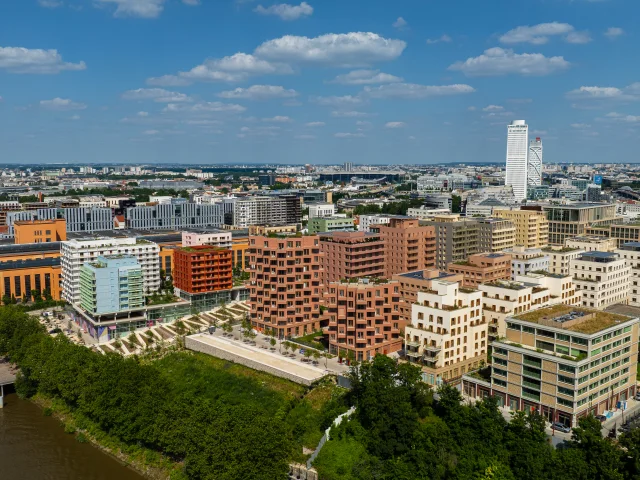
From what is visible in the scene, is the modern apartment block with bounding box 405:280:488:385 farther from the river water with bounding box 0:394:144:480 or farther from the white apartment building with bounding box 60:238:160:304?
the white apartment building with bounding box 60:238:160:304

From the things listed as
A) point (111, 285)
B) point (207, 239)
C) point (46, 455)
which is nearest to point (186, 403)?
point (46, 455)

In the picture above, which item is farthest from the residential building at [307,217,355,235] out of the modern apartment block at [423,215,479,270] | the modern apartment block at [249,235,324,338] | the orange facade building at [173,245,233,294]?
the modern apartment block at [249,235,324,338]

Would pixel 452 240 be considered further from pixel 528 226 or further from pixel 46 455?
pixel 46 455

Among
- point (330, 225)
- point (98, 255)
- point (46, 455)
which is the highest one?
point (330, 225)

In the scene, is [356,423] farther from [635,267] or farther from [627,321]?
[635,267]

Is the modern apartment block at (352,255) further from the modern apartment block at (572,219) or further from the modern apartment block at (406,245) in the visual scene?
the modern apartment block at (572,219)

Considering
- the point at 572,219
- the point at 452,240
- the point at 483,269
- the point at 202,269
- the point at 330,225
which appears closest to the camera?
the point at 483,269

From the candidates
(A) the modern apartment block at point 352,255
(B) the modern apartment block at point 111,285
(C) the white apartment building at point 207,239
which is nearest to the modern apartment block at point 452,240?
(A) the modern apartment block at point 352,255

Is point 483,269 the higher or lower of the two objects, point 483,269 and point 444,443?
the higher
